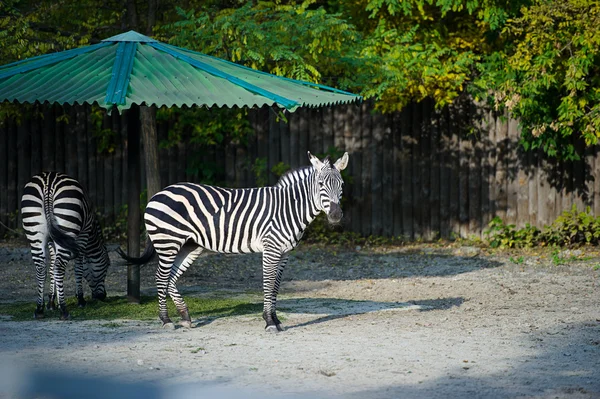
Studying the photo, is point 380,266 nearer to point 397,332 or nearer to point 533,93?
point 533,93

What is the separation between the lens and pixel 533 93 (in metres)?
12.9

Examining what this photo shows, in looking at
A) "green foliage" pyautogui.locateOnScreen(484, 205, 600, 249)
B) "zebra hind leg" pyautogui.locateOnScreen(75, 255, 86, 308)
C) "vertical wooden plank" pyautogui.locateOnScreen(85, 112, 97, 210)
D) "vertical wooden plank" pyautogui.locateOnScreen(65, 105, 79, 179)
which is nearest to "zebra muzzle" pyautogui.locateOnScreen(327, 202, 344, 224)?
"zebra hind leg" pyautogui.locateOnScreen(75, 255, 86, 308)

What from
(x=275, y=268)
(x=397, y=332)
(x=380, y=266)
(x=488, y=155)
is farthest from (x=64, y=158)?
(x=397, y=332)

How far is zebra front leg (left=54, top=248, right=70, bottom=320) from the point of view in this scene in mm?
9211

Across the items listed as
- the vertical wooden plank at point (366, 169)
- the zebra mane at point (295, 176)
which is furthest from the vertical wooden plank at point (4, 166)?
the zebra mane at point (295, 176)

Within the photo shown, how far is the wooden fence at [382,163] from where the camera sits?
14766mm

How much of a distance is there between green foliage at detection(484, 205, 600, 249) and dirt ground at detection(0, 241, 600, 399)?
1.58 metres

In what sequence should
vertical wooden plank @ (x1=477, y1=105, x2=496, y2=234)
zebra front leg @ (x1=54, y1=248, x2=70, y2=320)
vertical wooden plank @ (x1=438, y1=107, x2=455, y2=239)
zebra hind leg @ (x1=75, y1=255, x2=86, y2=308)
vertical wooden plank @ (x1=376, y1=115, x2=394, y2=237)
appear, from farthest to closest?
vertical wooden plank @ (x1=376, y1=115, x2=394, y2=237)
vertical wooden plank @ (x1=438, y1=107, x2=455, y2=239)
vertical wooden plank @ (x1=477, y1=105, x2=496, y2=234)
zebra hind leg @ (x1=75, y1=255, x2=86, y2=308)
zebra front leg @ (x1=54, y1=248, x2=70, y2=320)

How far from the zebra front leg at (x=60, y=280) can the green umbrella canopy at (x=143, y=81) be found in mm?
1703

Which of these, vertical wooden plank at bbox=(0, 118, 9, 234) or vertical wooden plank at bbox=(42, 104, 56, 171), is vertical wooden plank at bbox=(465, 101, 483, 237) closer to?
vertical wooden plank at bbox=(42, 104, 56, 171)

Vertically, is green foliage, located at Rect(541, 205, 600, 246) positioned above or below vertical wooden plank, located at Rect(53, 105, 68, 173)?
below

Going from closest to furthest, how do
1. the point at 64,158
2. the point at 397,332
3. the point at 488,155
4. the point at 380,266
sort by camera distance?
the point at 397,332 → the point at 380,266 → the point at 488,155 → the point at 64,158

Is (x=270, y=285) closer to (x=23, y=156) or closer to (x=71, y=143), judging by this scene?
(x=71, y=143)

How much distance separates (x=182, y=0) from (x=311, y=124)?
317cm
